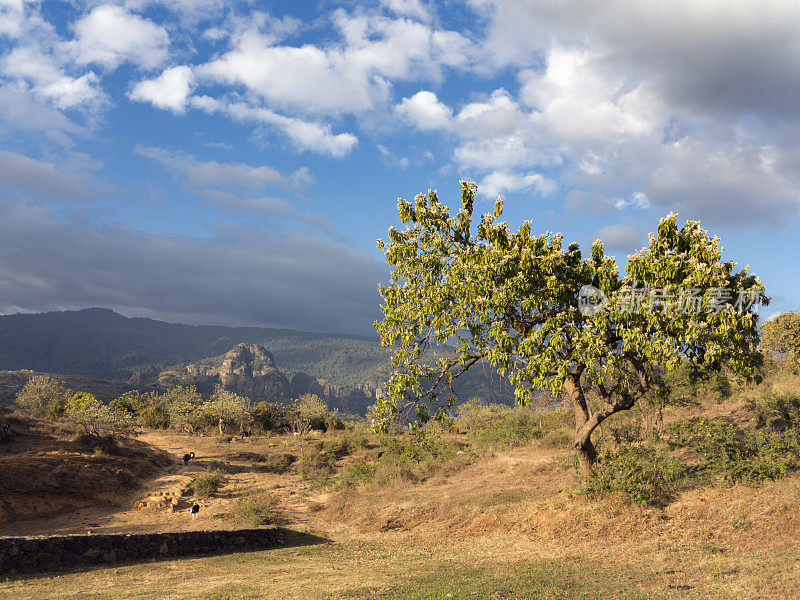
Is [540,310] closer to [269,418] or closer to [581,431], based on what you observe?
[581,431]

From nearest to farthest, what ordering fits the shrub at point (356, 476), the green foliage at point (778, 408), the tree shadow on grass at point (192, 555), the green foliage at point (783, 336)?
the tree shadow on grass at point (192, 555) → the green foliage at point (778, 408) → the shrub at point (356, 476) → the green foliage at point (783, 336)

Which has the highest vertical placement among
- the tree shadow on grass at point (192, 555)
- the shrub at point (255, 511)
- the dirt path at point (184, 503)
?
the tree shadow on grass at point (192, 555)

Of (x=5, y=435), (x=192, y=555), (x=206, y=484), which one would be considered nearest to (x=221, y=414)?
(x=5, y=435)

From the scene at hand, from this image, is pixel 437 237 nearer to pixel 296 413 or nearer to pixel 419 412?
pixel 419 412

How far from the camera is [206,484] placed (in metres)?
27.3

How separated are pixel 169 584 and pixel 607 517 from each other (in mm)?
13001

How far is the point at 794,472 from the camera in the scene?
1606 centimetres

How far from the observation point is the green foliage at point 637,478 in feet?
53.1

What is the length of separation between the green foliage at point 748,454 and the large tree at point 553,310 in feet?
8.93

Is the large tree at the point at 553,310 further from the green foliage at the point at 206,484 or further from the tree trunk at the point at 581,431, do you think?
the green foliage at the point at 206,484

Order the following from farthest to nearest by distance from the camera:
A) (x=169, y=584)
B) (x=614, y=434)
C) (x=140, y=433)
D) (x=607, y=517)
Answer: (x=140, y=433)
(x=614, y=434)
(x=607, y=517)
(x=169, y=584)

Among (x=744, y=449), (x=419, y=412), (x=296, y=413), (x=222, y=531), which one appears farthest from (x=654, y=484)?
(x=296, y=413)

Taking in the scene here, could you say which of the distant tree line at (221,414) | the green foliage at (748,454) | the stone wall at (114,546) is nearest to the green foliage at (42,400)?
the distant tree line at (221,414)

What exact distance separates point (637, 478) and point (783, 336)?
4219 centimetres
